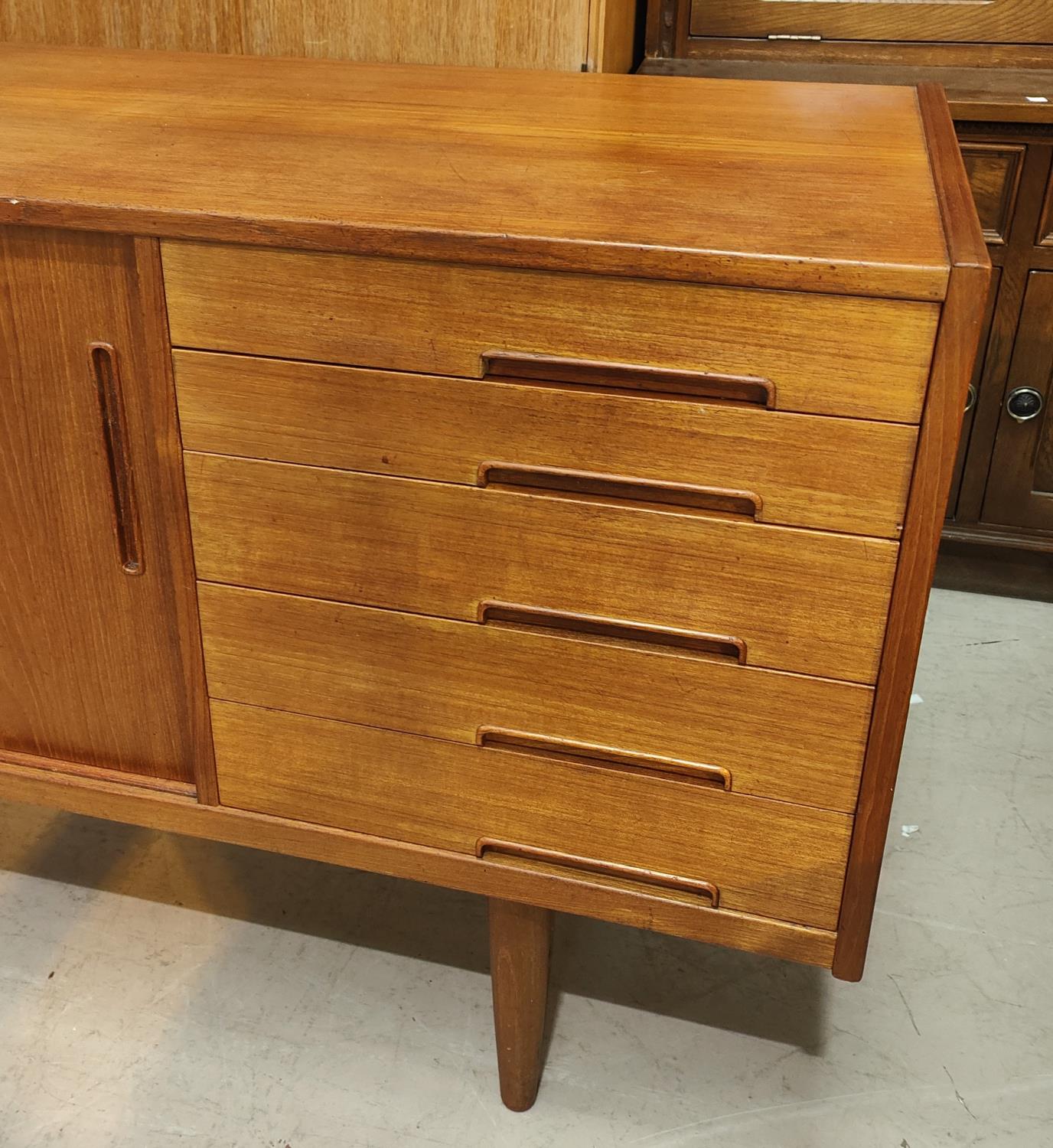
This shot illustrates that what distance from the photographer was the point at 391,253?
2.76 ft

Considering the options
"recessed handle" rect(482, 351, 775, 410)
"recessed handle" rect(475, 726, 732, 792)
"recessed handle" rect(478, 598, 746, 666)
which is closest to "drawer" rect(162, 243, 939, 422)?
"recessed handle" rect(482, 351, 775, 410)

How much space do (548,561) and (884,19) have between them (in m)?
1.37

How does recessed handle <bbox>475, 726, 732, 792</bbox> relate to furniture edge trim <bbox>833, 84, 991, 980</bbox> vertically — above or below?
below

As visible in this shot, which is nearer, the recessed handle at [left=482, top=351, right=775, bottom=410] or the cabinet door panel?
the recessed handle at [left=482, top=351, right=775, bottom=410]

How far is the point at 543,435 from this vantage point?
2.87 ft

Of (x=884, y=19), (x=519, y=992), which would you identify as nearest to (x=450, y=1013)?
(x=519, y=992)

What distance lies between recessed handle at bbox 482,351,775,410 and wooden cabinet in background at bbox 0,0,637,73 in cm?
71

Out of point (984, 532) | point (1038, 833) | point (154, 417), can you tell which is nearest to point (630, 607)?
point (154, 417)

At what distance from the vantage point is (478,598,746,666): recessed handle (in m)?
0.91

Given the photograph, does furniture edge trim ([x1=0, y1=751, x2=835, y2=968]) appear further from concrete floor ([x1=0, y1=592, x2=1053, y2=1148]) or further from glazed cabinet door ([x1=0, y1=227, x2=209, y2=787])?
concrete floor ([x1=0, y1=592, x2=1053, y2=1148])

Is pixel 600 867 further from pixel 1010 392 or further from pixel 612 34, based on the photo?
pixel 1010 392

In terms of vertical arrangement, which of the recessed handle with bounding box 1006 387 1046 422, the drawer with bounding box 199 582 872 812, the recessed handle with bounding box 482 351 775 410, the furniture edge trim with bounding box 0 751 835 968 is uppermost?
the recessed handle with bounding box 482 351 775 410

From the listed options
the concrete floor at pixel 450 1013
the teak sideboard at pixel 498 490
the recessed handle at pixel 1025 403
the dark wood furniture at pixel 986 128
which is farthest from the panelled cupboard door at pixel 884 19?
the concrete floor at pixel 450 1013

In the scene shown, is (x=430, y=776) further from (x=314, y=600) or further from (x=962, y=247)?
(x=962, y=247)
